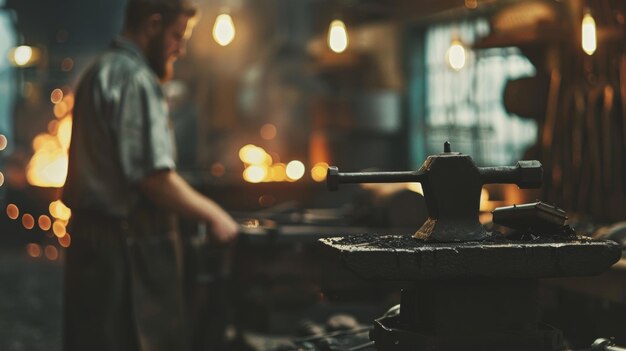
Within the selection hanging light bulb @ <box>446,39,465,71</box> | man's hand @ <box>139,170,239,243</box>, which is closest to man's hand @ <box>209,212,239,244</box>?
man's hand @ <box>139,170,239,243</box>

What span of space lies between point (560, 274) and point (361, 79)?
12.2 m

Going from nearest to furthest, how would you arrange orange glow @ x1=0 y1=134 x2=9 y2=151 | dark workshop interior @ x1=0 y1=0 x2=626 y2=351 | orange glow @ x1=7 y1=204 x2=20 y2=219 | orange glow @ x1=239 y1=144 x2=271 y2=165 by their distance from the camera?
dark workshop interior @ x1=0 y1=0 x2=626 y2=351
orange glow @ x1=239 y1=144 x2=271 y2=165
orange glow @ x1=7 y1=204 x2=20 y2=219
orange glow @ x1=0 y1=134 x2=9 y2=151

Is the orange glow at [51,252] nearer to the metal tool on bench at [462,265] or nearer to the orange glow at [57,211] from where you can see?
the orange glow at [57,211]

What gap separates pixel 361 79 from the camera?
14.3 meters

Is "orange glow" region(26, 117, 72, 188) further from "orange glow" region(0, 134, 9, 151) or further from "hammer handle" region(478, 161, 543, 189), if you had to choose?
"hammer handle" region(478, 161, 543, 189)

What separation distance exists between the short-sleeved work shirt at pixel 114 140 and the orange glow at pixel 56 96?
19.5m

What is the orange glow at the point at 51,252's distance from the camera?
55.2ft

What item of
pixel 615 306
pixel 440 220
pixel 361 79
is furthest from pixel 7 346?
pixel 361 79

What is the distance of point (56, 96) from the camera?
22688 mm

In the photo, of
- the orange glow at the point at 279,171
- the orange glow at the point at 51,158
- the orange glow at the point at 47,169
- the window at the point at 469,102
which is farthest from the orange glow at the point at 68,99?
the window at the point at 469,102

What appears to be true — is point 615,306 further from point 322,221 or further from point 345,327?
point 322,221

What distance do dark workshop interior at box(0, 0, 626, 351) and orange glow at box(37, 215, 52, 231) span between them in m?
0.04

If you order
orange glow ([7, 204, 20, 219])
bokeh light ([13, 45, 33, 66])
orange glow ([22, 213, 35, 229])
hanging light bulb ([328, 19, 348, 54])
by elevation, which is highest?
bokeh light ([13, 45, 33, 66])

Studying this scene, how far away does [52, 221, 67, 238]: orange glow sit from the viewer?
17.6 meters
